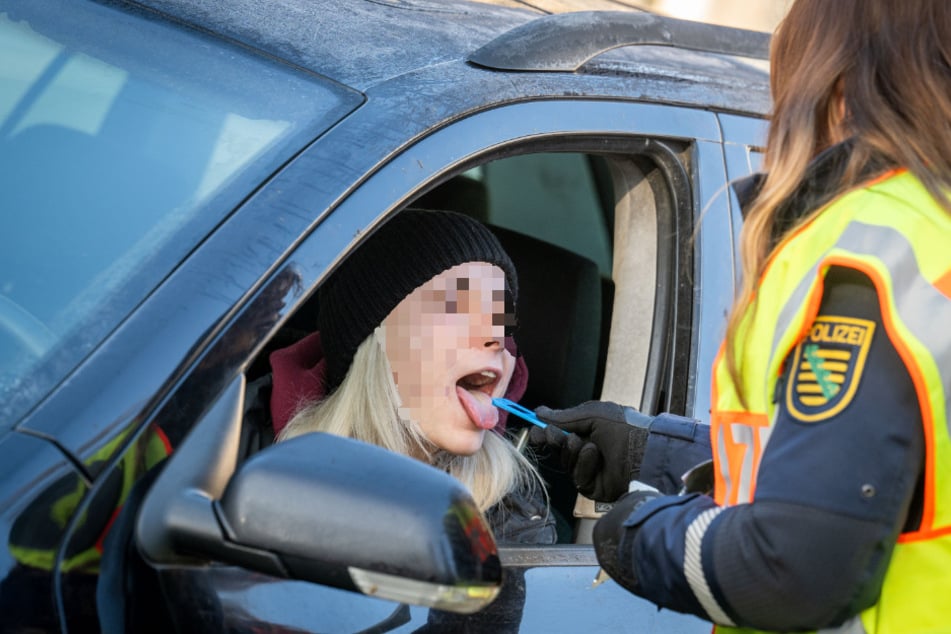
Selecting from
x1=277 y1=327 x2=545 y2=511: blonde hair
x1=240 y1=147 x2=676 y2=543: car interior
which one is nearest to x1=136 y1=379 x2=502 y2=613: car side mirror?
x1=240 y1=147 x2=676 y2=543: car interior

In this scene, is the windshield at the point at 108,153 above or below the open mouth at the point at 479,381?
above

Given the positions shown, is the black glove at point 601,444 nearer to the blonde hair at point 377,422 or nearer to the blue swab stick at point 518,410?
the blue swab stick at point 518,410

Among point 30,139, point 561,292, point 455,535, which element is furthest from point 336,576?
point 561,292

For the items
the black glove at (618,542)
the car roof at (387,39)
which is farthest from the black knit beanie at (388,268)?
the black glove at (618,542)

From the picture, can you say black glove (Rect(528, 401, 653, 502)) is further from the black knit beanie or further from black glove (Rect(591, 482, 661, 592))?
black glove (Rect(591, 482, 661, 592))

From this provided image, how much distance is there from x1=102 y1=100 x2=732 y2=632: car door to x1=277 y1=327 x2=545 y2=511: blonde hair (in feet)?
0.49

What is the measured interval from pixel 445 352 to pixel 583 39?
533 mm

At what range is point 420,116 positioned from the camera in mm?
1555

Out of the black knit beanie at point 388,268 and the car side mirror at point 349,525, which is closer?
the car side mirror at point 349,525

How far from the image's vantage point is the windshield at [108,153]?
1344 millimetres

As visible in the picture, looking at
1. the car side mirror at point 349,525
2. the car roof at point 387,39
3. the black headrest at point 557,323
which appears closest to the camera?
the car side mirror at point 349,525

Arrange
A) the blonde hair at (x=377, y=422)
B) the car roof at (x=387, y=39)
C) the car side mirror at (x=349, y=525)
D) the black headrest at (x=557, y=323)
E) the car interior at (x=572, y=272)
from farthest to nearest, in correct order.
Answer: the black headrest at (x=557, y=323), the car interior at (x=572, y=272), the blonde hair at (x=377, y=422), the car roof at (x=387, y=39), the car side mirror at (x=349, y=525)

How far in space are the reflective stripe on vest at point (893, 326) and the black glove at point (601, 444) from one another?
614mm

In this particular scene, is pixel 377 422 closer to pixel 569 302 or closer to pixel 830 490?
pixel 569 302
